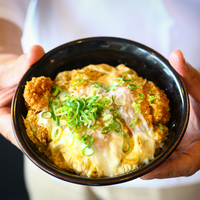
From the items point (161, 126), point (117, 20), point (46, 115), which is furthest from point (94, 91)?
point (117, 20)

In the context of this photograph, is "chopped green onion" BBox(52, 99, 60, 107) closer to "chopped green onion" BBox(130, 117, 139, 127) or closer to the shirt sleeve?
"chopped green onion" BBox(130, 117, 139, 127)

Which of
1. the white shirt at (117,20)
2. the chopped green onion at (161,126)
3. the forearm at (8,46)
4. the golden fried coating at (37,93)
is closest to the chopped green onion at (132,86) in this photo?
the chopped green onion at (161,126)

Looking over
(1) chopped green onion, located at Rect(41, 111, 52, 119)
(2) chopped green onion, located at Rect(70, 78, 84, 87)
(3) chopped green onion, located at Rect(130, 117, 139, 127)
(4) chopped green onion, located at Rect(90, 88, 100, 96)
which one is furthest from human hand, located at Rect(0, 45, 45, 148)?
(3) chopped green onion, located at Rect(130, 117, 139, 127)

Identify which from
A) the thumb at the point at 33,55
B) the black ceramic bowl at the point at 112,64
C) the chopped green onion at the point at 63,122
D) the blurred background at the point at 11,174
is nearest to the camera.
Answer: the black ceramic bowl at the point at 112,64

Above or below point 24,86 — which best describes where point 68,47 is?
above

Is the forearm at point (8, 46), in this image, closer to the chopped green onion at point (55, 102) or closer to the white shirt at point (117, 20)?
the white shirt at point (117, 20)

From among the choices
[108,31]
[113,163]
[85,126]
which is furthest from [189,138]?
[108,31]

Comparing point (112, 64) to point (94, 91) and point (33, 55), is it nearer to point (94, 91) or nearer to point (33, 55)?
point (94, 91)

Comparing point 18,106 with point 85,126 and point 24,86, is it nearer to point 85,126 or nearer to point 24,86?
point 24,86
